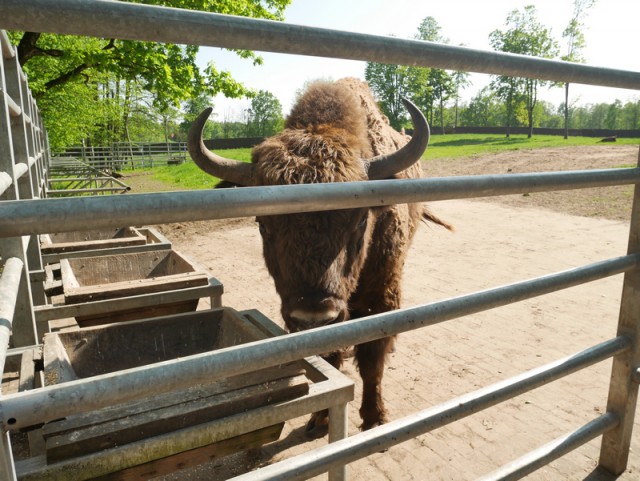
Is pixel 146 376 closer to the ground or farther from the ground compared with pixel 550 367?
farther from the ground

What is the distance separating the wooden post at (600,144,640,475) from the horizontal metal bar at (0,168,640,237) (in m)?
1.13

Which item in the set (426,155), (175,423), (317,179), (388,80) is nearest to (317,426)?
(317,179)

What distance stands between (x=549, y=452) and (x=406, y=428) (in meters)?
1.07

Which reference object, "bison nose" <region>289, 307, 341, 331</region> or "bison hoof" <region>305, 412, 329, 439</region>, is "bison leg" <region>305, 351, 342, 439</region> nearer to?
"bison hoof" <region>305, 412, 329, 439</region>

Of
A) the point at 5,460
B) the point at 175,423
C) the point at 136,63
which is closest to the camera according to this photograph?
the point at 5,460

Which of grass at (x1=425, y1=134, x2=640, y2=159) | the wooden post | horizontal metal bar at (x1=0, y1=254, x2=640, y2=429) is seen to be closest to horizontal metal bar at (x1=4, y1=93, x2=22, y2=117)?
horizontal metal bar at (x1=0, y1=254, x2=640, y2=429)

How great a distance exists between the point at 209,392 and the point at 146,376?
26.1 inches

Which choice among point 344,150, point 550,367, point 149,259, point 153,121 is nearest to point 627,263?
point 550,367

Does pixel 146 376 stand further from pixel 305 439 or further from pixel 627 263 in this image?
pixel 305 439

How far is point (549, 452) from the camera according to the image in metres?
2.20

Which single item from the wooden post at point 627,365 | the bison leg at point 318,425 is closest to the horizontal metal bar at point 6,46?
the bison leg at point 318,425

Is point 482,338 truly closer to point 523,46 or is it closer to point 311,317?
point 311,317

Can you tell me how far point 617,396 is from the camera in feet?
8.40

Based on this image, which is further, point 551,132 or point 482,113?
point 482,113
